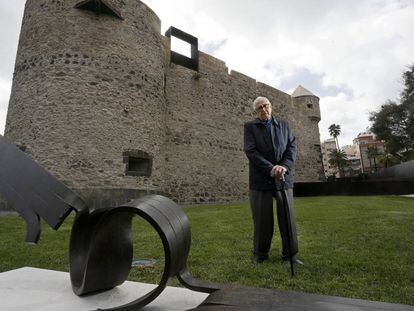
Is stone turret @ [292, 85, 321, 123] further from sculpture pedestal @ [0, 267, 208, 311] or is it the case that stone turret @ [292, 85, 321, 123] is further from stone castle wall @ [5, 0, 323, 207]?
sculpture pedestal @ [0, 267, 208, 311]

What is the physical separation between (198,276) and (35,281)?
51.9 inches

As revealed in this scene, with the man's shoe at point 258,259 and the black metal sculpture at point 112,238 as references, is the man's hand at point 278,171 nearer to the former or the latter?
the man's shoe at point 258,259

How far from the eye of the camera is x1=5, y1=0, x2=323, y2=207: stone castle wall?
888cm

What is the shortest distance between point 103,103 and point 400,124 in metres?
26.4

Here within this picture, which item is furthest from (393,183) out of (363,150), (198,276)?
(363,150)

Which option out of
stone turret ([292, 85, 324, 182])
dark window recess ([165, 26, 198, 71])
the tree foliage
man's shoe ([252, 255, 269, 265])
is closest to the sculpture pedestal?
man's shoe ([252, 255, 269, 265])

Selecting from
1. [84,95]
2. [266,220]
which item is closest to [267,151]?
[266,220]

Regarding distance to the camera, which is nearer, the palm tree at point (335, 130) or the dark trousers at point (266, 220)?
the dark trousers at point (266, 220)

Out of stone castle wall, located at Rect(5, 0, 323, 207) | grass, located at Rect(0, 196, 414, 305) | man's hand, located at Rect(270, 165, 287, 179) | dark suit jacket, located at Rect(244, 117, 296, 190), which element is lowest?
grass, located at Rect(0, 196, 414, 305)

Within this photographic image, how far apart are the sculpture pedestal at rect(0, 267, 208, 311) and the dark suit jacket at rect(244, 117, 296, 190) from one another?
1666mm

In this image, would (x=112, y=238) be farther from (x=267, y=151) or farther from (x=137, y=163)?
(x=137, y=163)

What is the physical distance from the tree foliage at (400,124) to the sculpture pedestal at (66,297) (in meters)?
28.6

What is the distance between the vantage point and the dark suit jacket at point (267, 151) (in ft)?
10.7

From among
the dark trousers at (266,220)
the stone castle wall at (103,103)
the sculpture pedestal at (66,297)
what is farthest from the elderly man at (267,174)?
the stone castle wall at (103,103)
